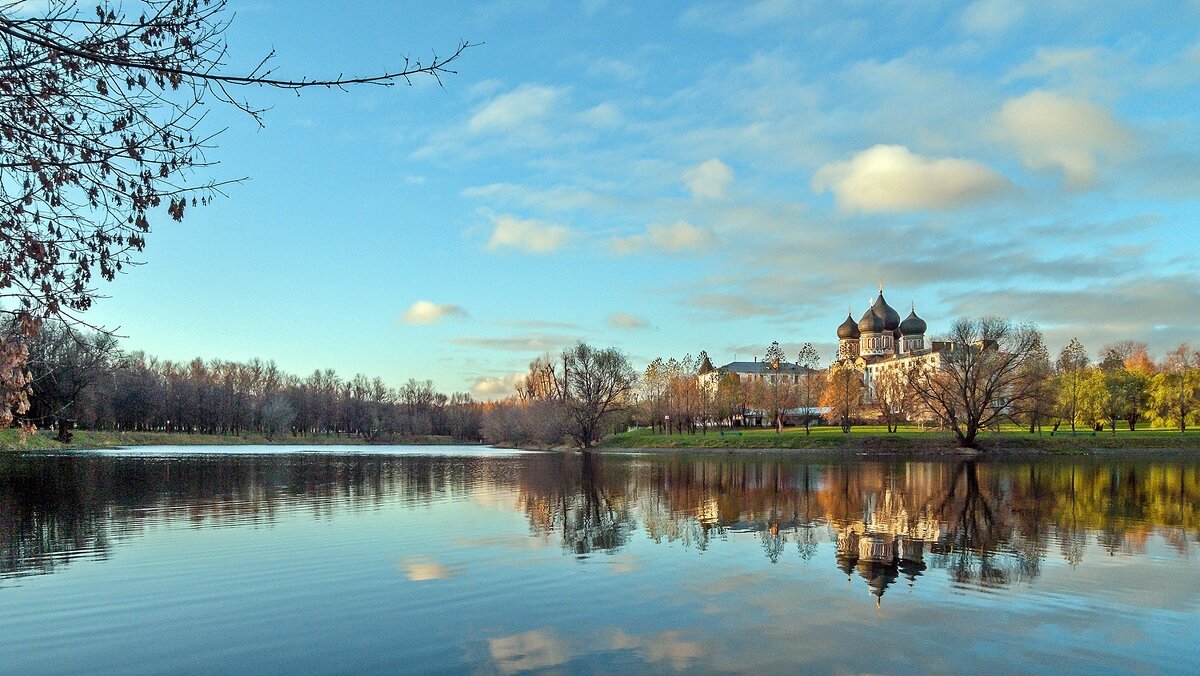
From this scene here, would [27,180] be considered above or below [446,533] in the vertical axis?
above

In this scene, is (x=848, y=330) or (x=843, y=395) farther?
(x=848, y=330)

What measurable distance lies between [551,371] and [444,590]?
277 ft

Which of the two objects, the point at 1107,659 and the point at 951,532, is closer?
the point at 1107,659

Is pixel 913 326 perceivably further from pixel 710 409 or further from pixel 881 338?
pixel 710 409

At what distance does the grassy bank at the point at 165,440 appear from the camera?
68.0 m

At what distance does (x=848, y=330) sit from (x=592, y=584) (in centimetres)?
14934

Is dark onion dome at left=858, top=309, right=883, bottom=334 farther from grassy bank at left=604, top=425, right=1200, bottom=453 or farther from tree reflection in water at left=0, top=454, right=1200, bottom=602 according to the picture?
tree reflection in water at left=0, top=454, right=1200, bottom=602

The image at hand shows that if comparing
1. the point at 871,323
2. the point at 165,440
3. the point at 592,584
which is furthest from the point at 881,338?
the point at 592,584

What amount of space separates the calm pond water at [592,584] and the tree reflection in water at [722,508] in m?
0.15

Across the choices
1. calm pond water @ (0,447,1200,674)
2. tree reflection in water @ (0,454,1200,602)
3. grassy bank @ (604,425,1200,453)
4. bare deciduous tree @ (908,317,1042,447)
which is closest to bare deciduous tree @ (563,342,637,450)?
grassy bank @ (604,425,1200,453)

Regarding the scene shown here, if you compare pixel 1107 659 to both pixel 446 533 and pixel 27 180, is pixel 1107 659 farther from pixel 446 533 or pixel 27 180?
pixel 446 533

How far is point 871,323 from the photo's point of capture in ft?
484

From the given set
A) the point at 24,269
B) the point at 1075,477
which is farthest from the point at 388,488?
the point at 1075,477

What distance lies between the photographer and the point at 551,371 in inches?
3809
